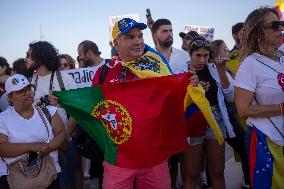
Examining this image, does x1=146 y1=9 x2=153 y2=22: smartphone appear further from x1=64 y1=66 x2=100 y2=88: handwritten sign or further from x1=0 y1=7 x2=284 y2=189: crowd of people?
x1=64 y1=66 x2=100 y2=88: handwritten sign

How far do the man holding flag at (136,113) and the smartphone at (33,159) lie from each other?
0.56 m

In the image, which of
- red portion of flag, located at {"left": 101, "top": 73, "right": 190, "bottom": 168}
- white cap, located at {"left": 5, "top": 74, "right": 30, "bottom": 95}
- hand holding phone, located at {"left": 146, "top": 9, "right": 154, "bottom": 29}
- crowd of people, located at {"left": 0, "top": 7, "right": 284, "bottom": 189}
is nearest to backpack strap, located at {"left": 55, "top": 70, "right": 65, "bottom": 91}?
crowd of people, located at {"left": 0, "top": 7, "right": 284, "bottom": 189}

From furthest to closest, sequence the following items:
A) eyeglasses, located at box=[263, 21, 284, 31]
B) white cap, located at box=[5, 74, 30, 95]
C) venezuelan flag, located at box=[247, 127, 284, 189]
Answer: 1. white cap, located at box=[5, 74, 30, 95]
2. eyeglasses, located at box=[263, 21, 284, 31]
3. venezuelan flag, located at box=[247, 127, 284, 189]

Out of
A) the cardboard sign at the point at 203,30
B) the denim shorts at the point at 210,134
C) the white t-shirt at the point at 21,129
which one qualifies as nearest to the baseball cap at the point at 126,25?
the white t-shirt at the point at 21,129

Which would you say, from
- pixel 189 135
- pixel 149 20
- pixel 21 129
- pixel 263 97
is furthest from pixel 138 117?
pixel 149 20

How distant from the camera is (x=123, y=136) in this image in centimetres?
309

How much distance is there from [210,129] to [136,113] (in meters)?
1.33

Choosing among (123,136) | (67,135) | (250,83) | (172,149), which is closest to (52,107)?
(67,135)

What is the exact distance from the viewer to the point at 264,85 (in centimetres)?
296

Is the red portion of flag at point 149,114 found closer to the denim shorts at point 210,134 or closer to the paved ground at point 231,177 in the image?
the denim shorts at point 210,134

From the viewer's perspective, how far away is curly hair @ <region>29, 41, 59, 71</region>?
4.20m

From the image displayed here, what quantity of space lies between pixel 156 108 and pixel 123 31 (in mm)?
851

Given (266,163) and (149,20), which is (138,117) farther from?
(149,20)

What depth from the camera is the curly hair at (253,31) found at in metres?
3.08
